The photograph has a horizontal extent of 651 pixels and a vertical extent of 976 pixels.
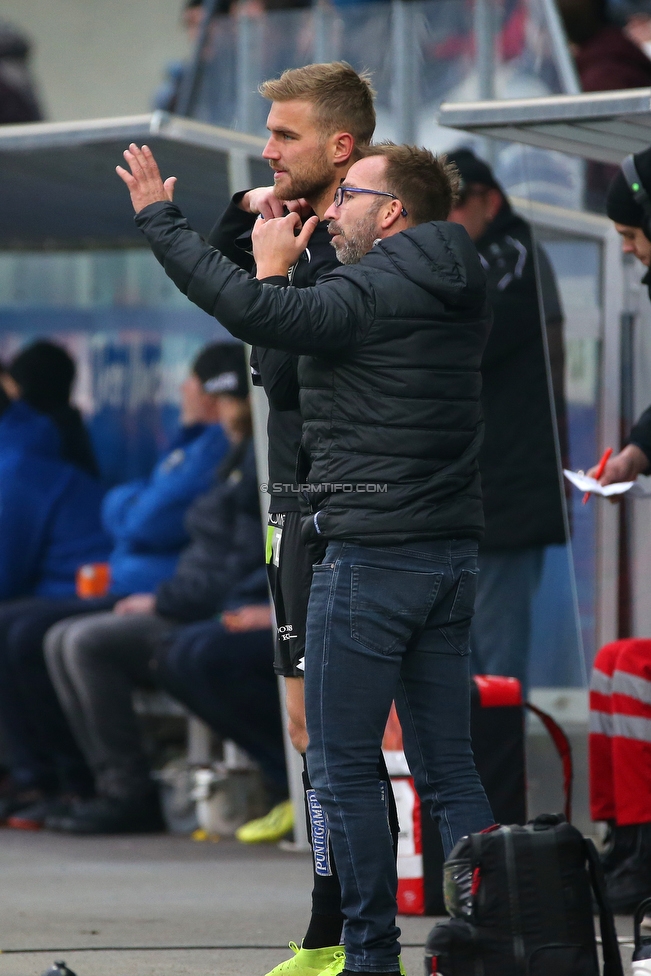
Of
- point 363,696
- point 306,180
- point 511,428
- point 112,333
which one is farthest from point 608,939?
point 112,333

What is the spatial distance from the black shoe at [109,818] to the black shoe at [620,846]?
2.42 meters

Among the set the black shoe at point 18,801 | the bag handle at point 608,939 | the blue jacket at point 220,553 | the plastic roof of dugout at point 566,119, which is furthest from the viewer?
the black shoe at point 18,801

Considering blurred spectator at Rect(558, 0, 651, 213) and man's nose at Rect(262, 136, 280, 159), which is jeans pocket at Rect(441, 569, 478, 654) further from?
blurred spectator at Rect(558, 0, 651, 213)

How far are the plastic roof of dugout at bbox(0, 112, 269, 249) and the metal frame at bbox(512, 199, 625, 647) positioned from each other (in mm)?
1042

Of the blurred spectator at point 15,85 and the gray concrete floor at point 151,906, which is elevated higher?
the blurred spectator at point 15,85

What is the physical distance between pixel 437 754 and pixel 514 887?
0.36 meters

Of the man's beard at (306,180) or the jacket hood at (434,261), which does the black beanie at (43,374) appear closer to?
the man's beard at (306,180)

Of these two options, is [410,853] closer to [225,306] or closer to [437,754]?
[437,754]

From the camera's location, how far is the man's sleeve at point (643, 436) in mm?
4066

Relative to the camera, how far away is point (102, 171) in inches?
231

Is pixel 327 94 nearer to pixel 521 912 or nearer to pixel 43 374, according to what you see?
pixel 521 912

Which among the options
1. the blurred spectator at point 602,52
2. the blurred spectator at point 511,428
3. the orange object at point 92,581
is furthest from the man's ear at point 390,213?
the orange object at point 92,581

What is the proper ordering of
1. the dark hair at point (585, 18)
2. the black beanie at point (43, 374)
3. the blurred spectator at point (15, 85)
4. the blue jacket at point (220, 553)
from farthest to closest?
the blurred spectator at point (15, 85) → the black beanie at point (43, 374) → the dark hair at point (585, 18) → the blue jacket at point (220, 553)

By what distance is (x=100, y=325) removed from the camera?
7.82m
